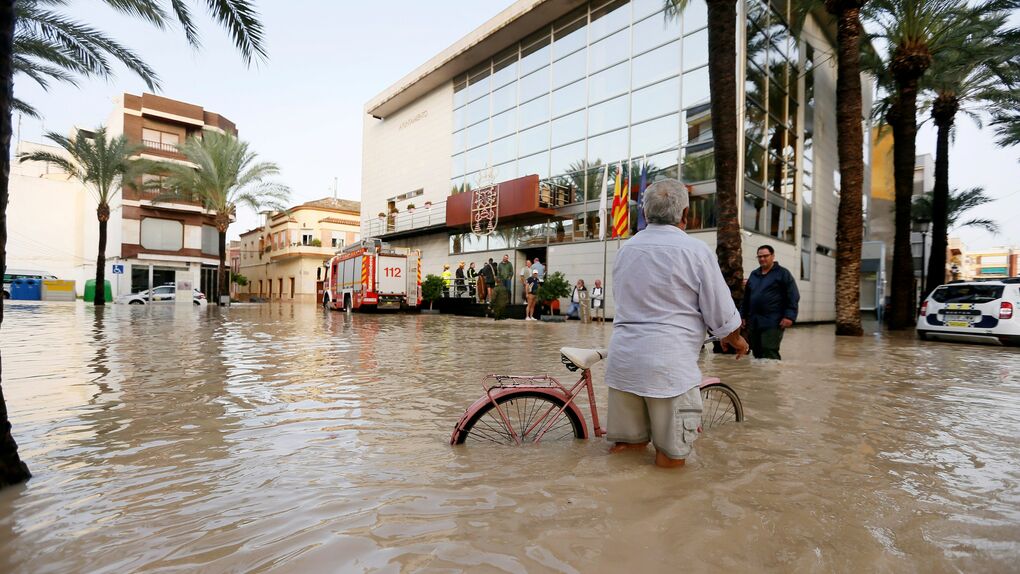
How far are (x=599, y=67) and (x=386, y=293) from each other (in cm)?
1254

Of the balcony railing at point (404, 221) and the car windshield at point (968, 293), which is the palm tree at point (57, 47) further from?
the balcony railing at point (404, 221)

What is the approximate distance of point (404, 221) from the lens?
30828 mm

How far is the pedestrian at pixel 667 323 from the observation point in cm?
282

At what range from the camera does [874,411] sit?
15.2ft

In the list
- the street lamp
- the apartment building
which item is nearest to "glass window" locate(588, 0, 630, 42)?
the street lamp

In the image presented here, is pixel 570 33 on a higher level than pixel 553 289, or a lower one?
higher

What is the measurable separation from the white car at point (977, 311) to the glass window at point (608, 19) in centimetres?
1402

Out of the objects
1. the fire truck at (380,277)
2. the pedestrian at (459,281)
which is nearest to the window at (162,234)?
the fire truck at (380,277)

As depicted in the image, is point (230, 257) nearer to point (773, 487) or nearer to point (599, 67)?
point (599, 67)

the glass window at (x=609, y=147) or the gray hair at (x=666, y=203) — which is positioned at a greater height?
the glass window at (x=609, y=147)

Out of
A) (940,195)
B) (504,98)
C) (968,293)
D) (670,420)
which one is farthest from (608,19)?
(670,420)

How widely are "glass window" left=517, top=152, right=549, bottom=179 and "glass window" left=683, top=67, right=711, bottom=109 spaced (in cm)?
655

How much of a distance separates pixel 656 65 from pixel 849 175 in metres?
8.00

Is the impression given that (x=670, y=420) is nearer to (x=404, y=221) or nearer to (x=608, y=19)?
(x=608, y=19)
